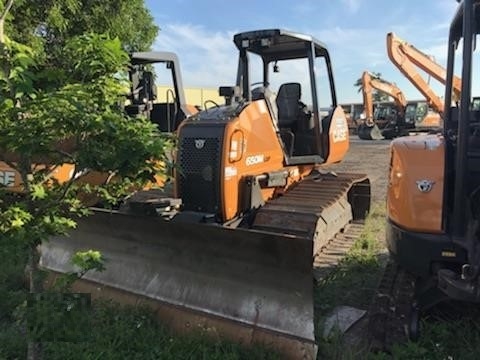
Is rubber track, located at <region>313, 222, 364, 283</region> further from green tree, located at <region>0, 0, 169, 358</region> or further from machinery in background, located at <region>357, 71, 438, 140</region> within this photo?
machinery in background, located at <region>357, 71, 438, 140</region>

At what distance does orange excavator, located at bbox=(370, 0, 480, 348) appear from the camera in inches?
125

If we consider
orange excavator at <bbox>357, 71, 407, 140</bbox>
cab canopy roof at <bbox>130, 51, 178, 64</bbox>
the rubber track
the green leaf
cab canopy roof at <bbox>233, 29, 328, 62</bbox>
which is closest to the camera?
the green leaf

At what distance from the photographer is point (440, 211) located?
3396 millimetres

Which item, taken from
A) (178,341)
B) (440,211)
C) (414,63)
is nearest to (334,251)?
(440,211)

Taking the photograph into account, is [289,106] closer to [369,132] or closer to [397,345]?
[397,345]

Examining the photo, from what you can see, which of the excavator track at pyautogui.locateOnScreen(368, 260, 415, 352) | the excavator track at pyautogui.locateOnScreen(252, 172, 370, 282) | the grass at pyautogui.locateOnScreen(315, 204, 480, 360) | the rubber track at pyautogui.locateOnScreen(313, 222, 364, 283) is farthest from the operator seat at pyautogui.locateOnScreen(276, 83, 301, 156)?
the excavator track at pyautogui.locateOnScreen(368, 260, 415, 352)

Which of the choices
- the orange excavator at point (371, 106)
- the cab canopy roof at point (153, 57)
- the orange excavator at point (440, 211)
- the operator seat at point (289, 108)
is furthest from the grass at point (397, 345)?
the orange excavator at point (371, 106)

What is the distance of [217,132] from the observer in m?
5.05

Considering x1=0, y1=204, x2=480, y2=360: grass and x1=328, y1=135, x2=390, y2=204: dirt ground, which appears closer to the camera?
x1=0, y1=204, x2=480, y2=360: grass

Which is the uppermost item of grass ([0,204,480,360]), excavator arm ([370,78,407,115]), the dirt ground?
excavator arm ([370,78,407,115])

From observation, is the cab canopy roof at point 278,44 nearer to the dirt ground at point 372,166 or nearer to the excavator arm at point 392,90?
the dirt ground at point 372,166

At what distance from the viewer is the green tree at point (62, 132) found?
229cm

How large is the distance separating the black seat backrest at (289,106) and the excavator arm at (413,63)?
47.1ft

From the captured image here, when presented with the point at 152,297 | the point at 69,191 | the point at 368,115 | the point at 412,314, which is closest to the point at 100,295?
the point at 152,297
